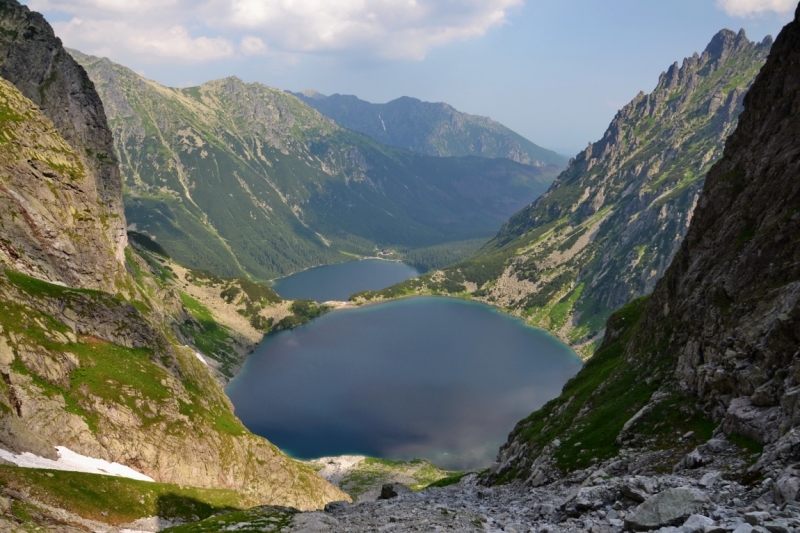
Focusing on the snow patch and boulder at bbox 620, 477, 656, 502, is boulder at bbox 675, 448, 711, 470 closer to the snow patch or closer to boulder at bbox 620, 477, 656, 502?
boulder at bbox 620, 477, 656, 502

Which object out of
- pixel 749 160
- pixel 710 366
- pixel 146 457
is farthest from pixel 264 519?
pixel 749 160

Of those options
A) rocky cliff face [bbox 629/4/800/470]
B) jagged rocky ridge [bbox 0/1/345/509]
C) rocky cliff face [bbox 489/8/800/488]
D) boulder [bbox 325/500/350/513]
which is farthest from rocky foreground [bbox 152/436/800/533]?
jagged rocky ridge [bbox 0/1/345/509]

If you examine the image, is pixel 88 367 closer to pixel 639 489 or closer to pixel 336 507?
pixel 336 507

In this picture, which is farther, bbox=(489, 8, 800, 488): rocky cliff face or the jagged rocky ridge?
the jagged rocky ridge

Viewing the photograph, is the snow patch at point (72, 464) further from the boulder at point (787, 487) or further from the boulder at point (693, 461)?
the boulder at point (787, 487)

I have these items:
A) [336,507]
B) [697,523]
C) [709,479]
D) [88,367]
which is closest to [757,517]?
[697,523]

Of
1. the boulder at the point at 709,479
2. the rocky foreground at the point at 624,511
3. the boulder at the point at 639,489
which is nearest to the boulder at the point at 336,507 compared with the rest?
the rocky foreground at the point at 624,511
